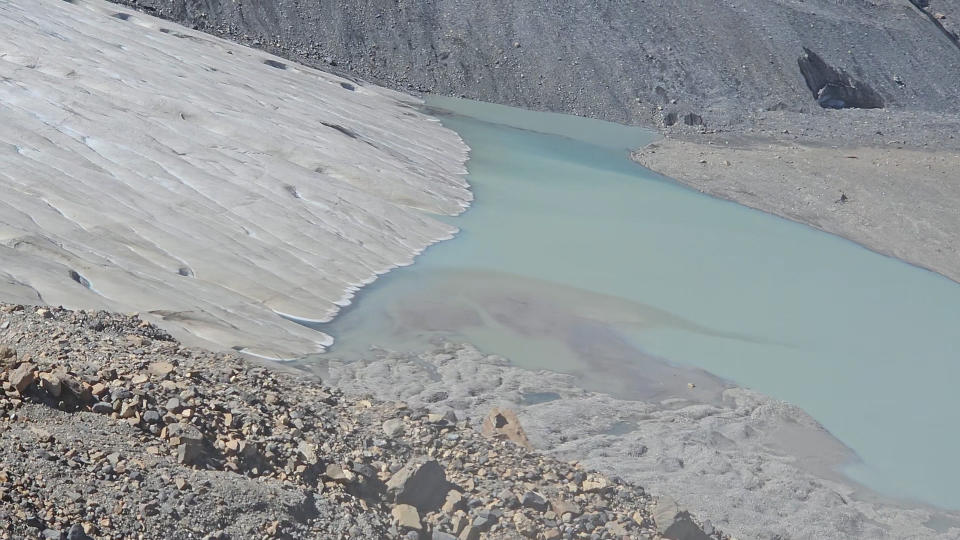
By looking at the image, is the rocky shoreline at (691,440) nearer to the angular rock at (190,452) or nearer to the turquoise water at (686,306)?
the turquoise water at (686,306)

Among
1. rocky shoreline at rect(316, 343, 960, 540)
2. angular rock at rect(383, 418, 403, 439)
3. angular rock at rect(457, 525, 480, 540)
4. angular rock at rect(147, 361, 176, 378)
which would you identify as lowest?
rocky shoreline at rect(316, 343, 960, 540)

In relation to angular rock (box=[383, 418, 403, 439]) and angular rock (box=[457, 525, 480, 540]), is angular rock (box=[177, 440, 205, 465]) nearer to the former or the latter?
angular rock (box=[457, 525, 480, 540])

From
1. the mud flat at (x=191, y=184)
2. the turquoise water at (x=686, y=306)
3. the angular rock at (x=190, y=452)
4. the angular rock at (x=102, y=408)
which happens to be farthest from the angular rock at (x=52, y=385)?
the turquoise water at (x=686, y=306)

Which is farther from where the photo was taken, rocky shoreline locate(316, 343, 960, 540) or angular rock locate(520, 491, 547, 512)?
rocky shoreline locate(316, 343, 960, 540)

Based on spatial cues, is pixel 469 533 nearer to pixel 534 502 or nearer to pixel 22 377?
pixel 534 502

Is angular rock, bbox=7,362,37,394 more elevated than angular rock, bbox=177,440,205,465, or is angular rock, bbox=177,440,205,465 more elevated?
angular rock, bbox=7,362,37,394

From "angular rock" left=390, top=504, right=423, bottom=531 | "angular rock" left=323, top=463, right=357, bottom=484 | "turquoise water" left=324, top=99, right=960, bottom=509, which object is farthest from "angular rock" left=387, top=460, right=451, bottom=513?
"turquoise water" left=324, top=99, right=960, bottom=509

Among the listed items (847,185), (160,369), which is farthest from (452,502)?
(847,185)
